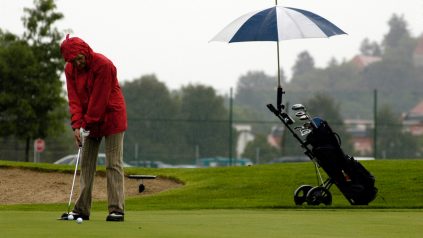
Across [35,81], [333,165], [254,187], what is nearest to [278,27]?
[333,165]

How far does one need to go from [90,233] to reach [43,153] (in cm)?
4618

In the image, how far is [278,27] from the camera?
18.1m

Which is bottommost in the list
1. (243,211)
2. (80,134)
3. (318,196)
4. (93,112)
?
(243,211)

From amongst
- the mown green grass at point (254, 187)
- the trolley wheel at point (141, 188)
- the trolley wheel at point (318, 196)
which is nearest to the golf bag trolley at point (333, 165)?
the trolley wheel at point (318, 196)

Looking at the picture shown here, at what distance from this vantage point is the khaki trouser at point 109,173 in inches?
524

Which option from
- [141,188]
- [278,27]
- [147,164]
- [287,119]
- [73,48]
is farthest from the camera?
[147,164]

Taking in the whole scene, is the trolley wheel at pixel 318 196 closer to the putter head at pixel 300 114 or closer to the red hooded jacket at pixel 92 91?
the putter head at pixel 300 114

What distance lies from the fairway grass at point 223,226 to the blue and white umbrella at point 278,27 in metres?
3.71

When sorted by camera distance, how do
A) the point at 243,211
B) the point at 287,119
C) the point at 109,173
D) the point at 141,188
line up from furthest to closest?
the point at 141,188
the point at 287,119
the point at 243,211
the point at 109,173

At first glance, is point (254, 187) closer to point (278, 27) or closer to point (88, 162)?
point (278, 27)

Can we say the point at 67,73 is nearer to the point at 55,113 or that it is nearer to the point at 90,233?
the point at 90,233

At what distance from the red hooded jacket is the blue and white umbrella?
202 inches

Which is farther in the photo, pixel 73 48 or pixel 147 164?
pixel 147 164

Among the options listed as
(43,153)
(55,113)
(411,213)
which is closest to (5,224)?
(411,213)
